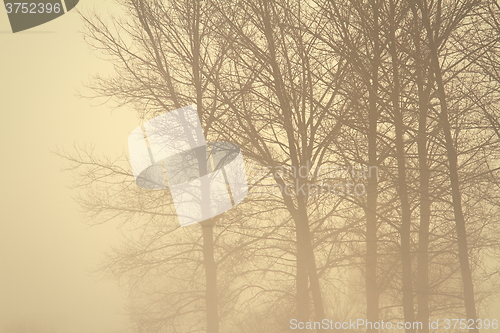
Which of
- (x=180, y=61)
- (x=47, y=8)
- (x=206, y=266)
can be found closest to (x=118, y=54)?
(x=180, y=61)

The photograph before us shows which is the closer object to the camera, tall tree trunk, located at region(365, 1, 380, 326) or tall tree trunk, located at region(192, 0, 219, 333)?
tall tree trunk, located at region(365, 1, 380, 326)

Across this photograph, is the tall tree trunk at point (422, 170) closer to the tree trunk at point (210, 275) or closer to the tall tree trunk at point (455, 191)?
the tall tree trunk at point (455, 191)

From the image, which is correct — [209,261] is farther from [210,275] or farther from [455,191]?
[455,191]

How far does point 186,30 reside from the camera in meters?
9.18

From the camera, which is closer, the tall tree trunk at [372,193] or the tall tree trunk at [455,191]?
the tall tree trunk at [455,191]

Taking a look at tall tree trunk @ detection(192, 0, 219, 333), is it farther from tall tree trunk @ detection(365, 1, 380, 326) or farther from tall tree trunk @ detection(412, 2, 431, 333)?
tall tree trunk @ detection(412, 2, 431, 333)

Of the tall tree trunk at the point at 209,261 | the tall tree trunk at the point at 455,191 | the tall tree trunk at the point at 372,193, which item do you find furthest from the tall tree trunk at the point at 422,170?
the tall tree trunk at the point at 209,261

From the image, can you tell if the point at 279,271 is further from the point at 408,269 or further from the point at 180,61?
the point at 180,61

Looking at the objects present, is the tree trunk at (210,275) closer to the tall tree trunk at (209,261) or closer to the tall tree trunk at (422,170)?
the tall tree trunk at (209,261)

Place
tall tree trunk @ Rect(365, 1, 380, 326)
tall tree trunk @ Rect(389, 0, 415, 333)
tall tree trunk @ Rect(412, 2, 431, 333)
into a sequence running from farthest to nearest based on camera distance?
tall tree trunk @ Rect(389, 0, 415, 333) → tall tree trunk @ Rect(365, 1, 380, 326) → tall tree trunk @ Rect(412, 2, 431, 333)

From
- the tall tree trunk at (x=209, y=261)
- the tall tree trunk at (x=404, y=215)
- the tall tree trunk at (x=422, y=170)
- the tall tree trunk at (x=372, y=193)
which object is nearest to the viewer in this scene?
the tall tree trunk at (x=422, y=170)

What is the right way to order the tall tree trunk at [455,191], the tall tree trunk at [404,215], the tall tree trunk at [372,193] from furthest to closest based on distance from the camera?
the tall tree trunk at [404,215] < the tall tree trunk at [372,193] < the tall tree trunk at [455,191]

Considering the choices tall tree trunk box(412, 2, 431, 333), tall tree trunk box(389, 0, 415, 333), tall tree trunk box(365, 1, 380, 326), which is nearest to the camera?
tall tree trunk box(412, 2, 431, 333)

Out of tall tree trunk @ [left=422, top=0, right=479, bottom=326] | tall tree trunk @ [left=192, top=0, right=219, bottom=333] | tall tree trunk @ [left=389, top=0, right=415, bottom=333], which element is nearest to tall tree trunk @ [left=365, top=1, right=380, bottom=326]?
tall tree trunk @ [left=389, top=0, right=415, bottom=333]
